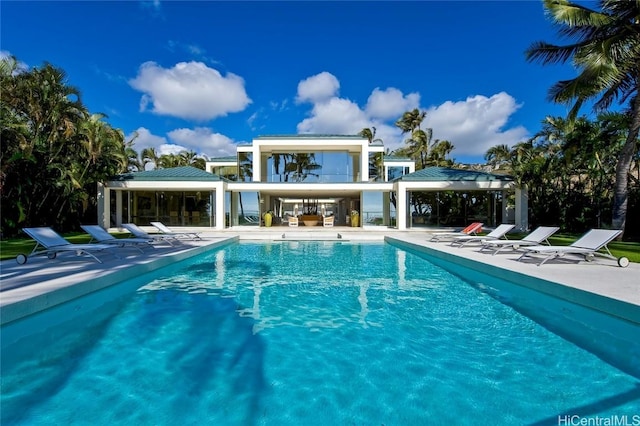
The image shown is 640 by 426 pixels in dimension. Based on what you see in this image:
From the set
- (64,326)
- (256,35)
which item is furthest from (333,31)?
(64,326)

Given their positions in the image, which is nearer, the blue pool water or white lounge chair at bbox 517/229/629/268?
the blue pool water

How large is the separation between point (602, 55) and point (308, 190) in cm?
1695

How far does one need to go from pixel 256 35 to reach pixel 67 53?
36.9 feet

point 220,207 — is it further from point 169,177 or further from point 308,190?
point 308,190

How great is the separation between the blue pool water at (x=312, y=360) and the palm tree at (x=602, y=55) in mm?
10424

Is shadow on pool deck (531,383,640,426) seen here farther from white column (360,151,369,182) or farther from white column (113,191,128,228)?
white column (113,191,128,228)

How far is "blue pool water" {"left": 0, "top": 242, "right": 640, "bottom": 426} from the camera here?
3.27m

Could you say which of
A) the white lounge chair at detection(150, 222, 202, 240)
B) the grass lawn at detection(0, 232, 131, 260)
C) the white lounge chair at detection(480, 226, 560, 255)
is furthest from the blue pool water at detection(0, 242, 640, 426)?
the white lounge chair at detection(150, 222, 202, 240)

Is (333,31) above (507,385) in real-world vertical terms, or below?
above

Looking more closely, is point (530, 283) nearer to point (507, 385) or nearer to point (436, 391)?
point (507, 385)

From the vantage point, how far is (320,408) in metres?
3.33

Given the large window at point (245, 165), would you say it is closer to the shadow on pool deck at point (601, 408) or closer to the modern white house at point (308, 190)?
the modern white house at point (308, 190)

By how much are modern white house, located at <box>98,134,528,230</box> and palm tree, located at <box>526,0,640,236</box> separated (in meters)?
8.41

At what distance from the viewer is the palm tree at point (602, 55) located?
1249cm
